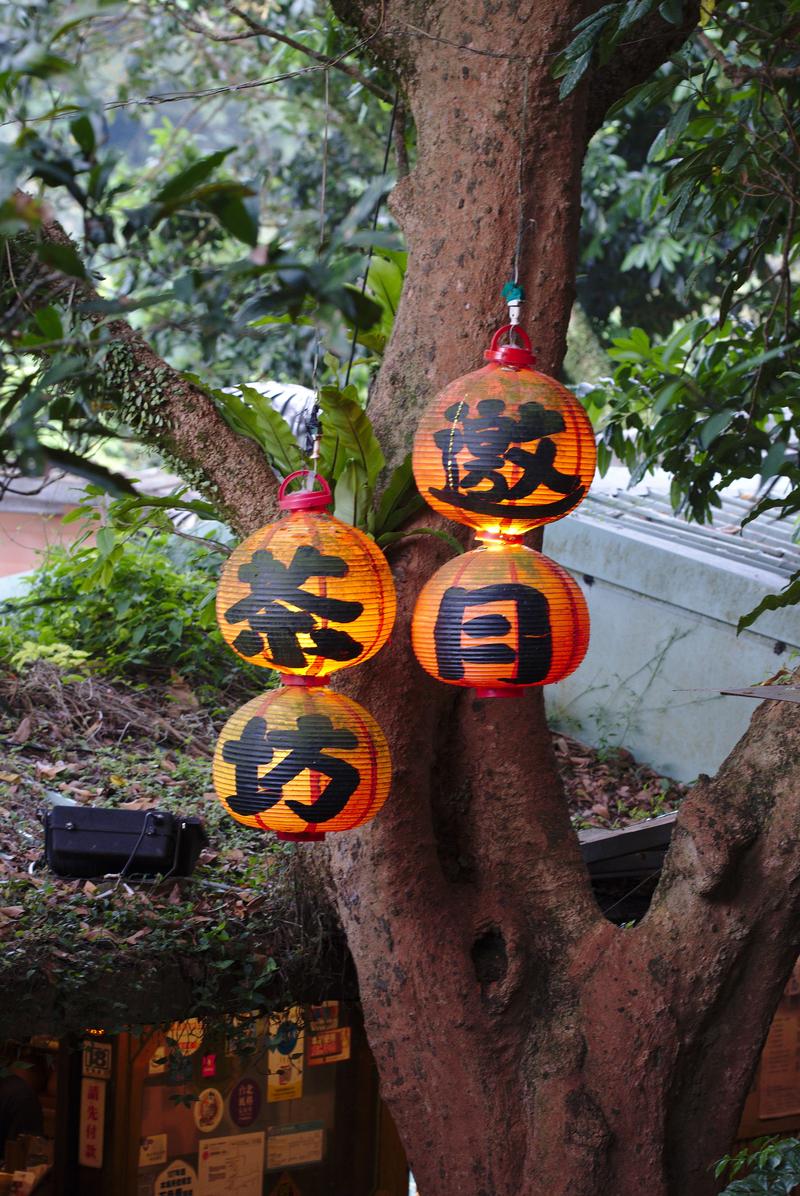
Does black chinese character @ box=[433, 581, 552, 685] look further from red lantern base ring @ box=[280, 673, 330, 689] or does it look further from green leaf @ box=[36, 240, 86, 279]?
green leaf @ box=[36, 240, 86, 279]

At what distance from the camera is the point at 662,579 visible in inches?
246

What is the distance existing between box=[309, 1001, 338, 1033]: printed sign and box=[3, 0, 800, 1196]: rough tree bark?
3.73 feet

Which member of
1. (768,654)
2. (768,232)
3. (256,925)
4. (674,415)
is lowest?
(256,925)

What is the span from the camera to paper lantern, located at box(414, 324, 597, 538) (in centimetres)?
304

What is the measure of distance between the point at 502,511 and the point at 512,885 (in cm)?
134

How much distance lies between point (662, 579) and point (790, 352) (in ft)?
6.26

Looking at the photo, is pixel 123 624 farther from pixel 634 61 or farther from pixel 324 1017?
pixel 634 61

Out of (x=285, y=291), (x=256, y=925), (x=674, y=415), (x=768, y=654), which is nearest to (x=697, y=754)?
(x=768, y=654)

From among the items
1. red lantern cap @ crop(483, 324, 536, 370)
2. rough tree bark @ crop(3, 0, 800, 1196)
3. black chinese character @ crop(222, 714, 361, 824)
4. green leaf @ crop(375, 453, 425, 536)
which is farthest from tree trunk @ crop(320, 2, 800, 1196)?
black chinese character @ crop(222, 714, 361, 824)

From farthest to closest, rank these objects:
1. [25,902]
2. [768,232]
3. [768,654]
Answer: [768,654] < [768,232] < [25,902]

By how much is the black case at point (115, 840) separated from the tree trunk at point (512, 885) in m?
0.81

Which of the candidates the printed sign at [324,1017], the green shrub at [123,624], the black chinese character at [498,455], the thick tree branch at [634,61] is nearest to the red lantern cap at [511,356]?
the black chinese character at [498,455]

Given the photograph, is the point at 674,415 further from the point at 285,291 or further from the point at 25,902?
the point at 285,291

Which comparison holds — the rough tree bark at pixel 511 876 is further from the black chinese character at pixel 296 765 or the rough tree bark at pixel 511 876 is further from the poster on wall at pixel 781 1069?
the poster on wall at pixel 781 1069
